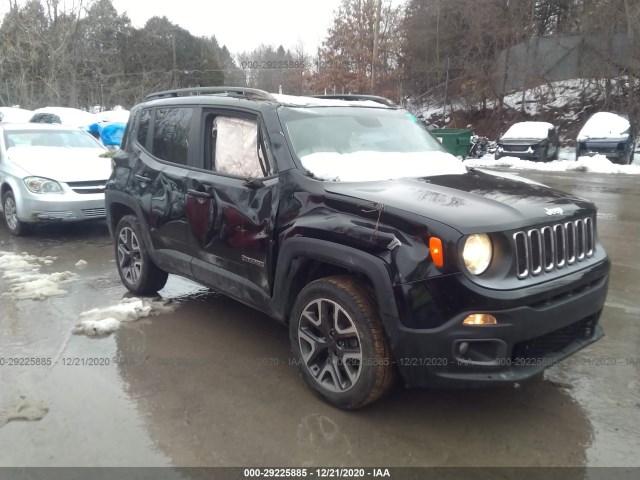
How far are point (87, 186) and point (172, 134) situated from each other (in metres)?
3.81

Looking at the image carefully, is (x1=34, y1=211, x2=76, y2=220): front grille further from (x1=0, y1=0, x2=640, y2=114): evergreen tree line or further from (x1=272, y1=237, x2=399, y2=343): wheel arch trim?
(x1=0, y1=0, x2=640, y2=114): evergreen tree line

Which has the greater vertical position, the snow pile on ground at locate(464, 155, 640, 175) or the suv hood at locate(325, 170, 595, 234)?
the suv hood at locate(325, 170, 595, 234)

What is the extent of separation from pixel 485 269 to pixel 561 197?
1007 millimetres

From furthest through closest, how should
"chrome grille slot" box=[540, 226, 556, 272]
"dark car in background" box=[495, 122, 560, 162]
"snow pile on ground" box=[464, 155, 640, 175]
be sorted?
"dark car in background" box=[495, 122, 560, 162], "snow pile on ground" box=[464, 155, 640, 175], "chrome grille slot" box=[540, 226, 556, 272]

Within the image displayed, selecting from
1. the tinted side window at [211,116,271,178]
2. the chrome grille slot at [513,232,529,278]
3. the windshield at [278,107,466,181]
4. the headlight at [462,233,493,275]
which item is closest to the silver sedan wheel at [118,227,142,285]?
the tinted side window at [211,116,271,178]

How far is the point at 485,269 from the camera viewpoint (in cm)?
288

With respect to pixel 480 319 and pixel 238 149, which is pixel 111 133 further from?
pixel 480 319

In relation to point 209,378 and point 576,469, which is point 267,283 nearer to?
point 209,378

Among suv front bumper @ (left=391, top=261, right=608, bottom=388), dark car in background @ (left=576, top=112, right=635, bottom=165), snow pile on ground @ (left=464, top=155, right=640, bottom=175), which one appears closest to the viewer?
suv front bumper @ (left=391, top=261, right=608, bottom=388)

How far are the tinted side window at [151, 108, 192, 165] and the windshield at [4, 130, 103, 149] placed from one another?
16.5 feet

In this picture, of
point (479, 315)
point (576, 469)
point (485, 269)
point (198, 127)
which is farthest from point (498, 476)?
point (198, 127)

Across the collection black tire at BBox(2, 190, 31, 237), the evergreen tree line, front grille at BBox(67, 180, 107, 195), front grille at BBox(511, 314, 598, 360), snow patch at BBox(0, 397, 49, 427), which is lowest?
snow patch at BBox(0, 397, 49, 427)

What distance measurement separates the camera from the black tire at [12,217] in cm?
813

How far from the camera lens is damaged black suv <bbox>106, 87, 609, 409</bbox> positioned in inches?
112
